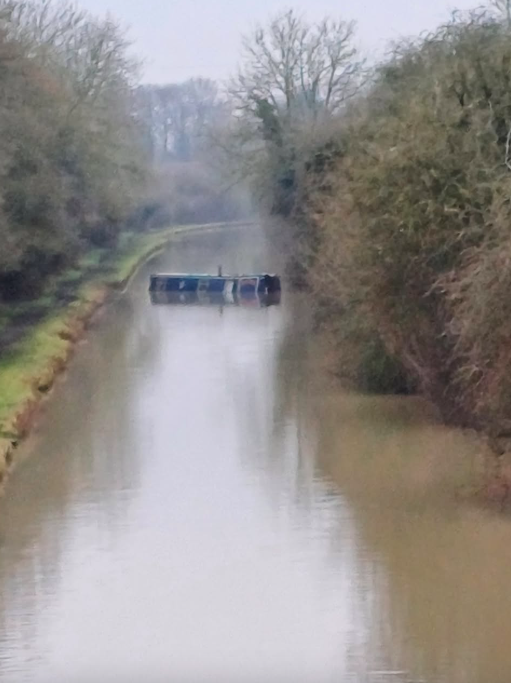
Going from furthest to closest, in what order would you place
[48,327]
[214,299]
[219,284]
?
[219,284]
[214,299]
[48,327]

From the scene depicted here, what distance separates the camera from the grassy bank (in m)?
18.9

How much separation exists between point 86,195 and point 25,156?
28.9ft

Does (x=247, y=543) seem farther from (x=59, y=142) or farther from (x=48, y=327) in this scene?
(x=59, y=142)

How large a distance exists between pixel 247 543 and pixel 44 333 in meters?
14.2

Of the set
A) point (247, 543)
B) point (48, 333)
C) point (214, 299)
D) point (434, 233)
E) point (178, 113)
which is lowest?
point (247, 543)

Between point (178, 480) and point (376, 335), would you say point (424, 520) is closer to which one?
point (178, 480)

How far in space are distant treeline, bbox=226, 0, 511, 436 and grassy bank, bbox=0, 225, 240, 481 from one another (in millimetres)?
4691

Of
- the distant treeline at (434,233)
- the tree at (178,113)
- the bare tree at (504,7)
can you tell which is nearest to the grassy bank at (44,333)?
the distant treeline at (434,233)

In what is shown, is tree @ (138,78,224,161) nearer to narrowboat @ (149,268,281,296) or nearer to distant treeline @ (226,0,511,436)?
narrowboat @ (149,268,281,296)

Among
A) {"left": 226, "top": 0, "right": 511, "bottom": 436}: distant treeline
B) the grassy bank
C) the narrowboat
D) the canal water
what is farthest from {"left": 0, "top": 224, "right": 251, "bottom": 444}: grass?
{"left": 226, "top": 0, "right": 511, "bottom": 436}: distant treeline

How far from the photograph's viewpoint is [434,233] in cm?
1575

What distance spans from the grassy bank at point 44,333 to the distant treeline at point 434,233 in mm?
4691

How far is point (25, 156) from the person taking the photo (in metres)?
25.3

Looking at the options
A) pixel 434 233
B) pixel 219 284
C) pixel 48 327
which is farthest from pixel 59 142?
pixel 434 233
